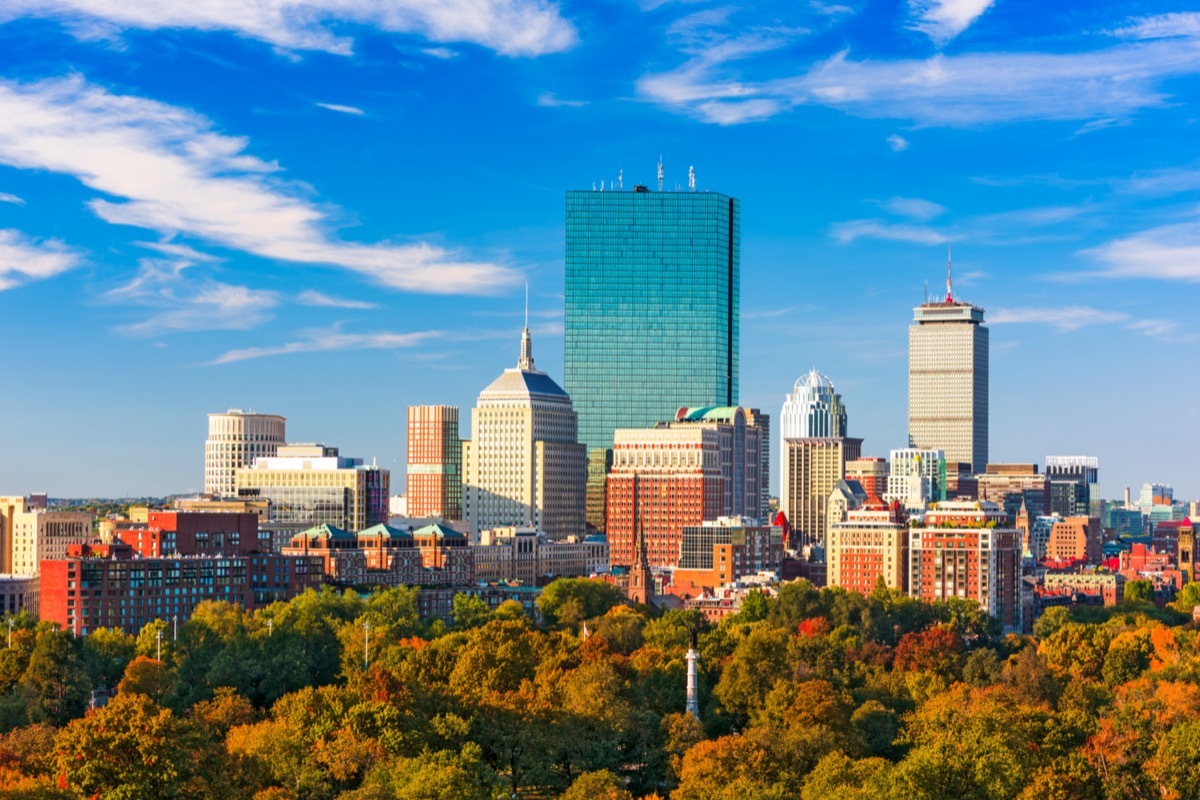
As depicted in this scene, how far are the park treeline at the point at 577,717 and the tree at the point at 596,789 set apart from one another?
26 centimetres

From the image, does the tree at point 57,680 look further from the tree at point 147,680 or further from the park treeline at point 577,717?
the tree at point 147,680

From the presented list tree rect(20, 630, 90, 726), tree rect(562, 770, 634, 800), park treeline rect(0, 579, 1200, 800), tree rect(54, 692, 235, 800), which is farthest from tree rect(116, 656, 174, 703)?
tree rect(54, 692, 235, 800)

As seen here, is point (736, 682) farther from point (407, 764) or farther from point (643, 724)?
point (407, 764)

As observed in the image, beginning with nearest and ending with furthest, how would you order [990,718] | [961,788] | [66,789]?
1. [66,789]
2. [961,788]
3. [990,718]

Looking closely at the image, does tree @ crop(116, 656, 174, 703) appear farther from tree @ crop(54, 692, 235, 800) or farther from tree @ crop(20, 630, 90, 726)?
tree @ crop(54, 692, 235, 800)

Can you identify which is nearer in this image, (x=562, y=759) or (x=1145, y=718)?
(x=562, y=759)

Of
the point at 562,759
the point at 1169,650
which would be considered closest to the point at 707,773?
the point at 562,759

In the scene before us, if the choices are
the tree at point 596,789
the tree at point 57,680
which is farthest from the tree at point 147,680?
the tree at point 596,789

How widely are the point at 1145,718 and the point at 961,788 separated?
33.7 metres

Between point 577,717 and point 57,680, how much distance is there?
4173 centimetres

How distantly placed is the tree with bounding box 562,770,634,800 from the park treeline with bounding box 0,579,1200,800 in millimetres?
263

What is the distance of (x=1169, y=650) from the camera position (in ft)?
613

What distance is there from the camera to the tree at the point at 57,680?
144 meters

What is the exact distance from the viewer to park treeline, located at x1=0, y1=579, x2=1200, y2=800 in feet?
340
